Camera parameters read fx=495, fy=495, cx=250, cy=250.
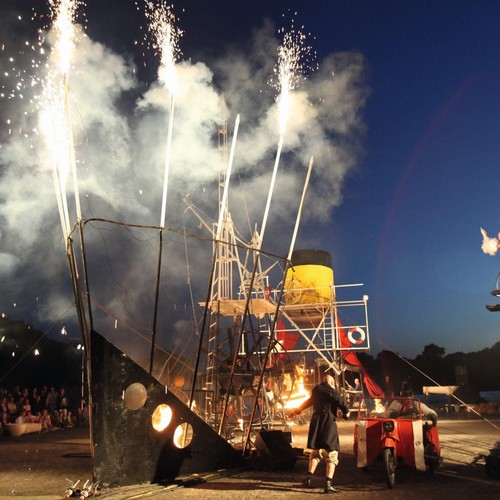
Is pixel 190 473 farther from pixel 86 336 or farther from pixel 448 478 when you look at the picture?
pixel 448 478

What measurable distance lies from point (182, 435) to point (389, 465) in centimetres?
333

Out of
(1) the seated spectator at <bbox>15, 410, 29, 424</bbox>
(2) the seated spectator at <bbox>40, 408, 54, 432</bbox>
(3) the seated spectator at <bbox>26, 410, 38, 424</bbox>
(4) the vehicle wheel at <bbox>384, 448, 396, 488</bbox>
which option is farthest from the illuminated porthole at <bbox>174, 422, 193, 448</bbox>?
(2) the seated spectator at <bbox>40, 408, 54, 432</bbox>

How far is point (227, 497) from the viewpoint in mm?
6973

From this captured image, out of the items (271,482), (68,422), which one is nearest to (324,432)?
(271,482)

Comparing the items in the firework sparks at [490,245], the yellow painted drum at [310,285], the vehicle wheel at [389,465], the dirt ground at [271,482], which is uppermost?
the yellow painted drum at [310,285]

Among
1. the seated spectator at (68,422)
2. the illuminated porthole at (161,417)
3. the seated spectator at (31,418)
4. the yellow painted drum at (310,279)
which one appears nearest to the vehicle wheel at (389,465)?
the illuminated porthole at (161,417)

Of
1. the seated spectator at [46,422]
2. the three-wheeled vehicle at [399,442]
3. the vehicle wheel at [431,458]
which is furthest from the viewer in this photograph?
the seated spectator at [46,422]

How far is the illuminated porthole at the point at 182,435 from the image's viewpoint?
8.09 meters

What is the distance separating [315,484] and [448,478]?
7.34 feet

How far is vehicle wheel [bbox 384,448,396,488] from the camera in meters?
7.44

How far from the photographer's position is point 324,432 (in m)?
7.59

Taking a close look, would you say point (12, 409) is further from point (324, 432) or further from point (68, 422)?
point (324, 432)

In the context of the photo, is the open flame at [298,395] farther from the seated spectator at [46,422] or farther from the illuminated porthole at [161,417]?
the illuminated porthole at [161,417]

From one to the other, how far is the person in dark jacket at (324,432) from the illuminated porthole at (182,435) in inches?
80.8
